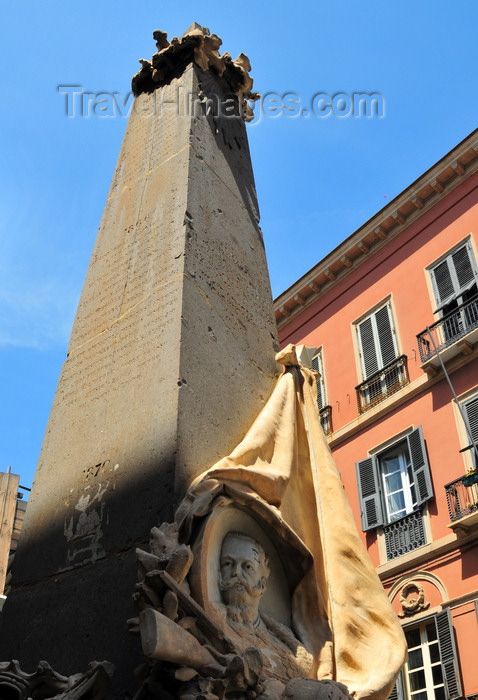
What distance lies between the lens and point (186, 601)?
238cm

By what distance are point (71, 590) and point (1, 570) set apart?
3.65 m

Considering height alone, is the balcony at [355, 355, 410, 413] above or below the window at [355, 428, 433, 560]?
above

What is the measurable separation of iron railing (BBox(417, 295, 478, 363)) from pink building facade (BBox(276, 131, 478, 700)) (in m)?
0.02

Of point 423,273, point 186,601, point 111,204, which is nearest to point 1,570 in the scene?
point 111,204

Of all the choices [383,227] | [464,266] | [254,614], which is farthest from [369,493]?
[254,614]

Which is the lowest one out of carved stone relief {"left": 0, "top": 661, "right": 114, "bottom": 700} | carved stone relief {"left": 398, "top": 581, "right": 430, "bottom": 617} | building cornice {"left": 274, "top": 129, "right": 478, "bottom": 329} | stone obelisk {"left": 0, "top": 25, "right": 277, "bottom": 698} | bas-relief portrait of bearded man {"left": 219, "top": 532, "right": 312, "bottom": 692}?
carved stone relief {"left": 0, "top": 661, "right": 114, "bottom": 700}

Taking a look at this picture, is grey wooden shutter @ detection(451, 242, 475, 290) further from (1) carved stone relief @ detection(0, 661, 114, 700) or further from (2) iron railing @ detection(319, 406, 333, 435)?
(1) carved stone relief @ detection(0, 661, 114, 700)

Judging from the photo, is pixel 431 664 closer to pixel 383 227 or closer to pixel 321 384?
pixel 321 384

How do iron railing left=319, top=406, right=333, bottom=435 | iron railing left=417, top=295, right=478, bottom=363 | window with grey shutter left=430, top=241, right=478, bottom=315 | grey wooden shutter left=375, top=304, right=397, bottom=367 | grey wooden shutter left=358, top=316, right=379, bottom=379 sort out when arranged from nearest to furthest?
iron railing left=417, top=295, right=478, bottom=363
window with grey shutter left=430, top=241, right=478, bottom=315
grey wooden shutter left=375, top=304, right=397, bottom=367
grey wooden shutter left=358, top=316, right=379, bottom=379
iron railing left=319, top=406, right=333, bottom=435

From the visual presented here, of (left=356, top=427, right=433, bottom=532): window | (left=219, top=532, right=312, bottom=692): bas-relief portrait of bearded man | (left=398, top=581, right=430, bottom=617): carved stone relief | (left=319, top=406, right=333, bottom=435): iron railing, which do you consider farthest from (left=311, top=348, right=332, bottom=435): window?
(left=219, top=532, right=312, bottom=692): bas-relief portrait of bearded man

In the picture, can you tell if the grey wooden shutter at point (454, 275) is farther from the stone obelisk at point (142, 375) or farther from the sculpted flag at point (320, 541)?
the sculpted flag at point (320, 541)

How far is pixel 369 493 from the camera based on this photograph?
12094 mm

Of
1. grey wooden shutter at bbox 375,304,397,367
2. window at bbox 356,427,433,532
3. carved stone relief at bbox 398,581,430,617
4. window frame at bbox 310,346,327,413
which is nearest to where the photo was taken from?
carved stone relief at bbox 398,581,430,617

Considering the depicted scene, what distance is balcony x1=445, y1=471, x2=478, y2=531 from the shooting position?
10219 millimetres
